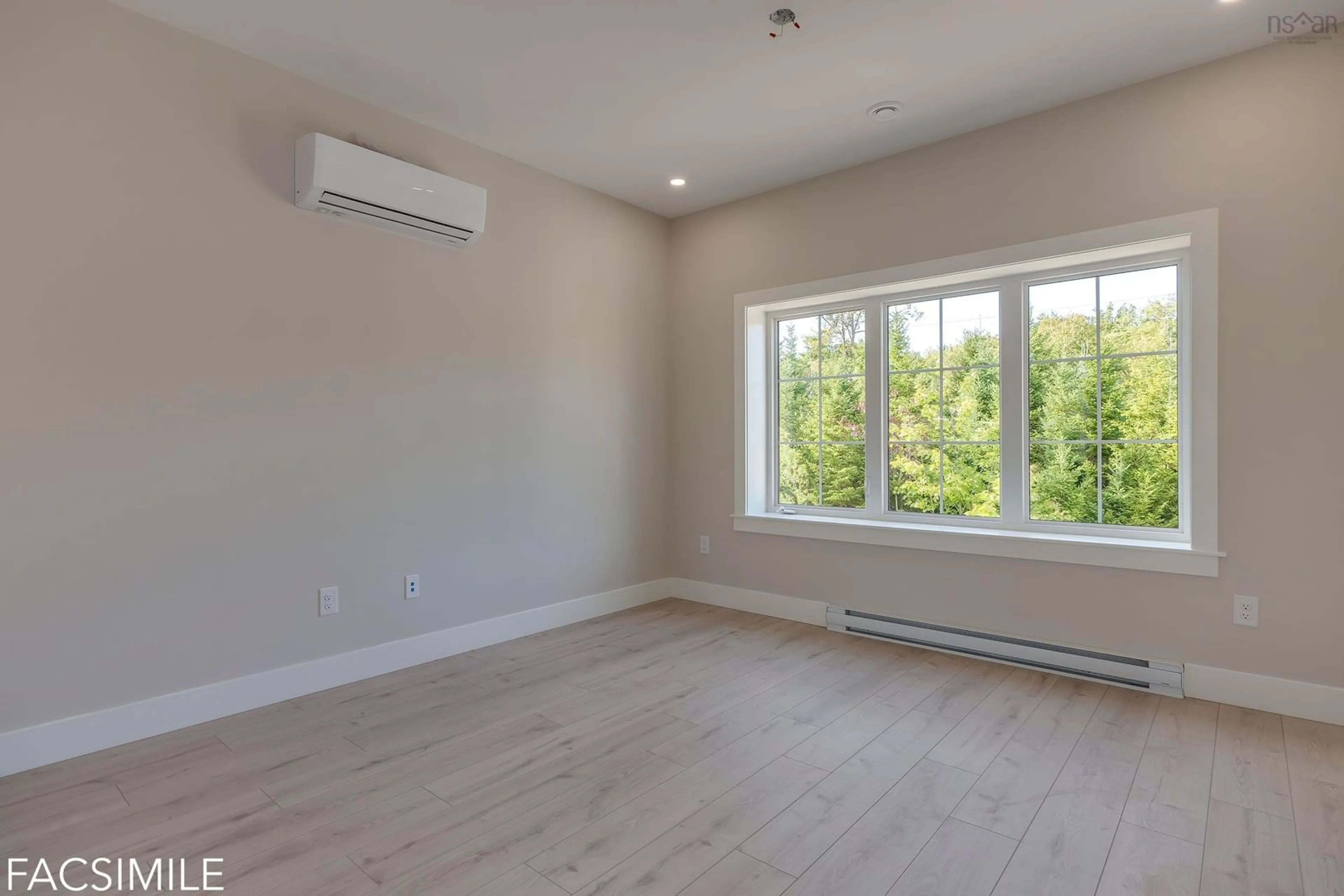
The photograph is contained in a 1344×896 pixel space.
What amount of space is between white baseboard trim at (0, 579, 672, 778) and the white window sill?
57.8 inches

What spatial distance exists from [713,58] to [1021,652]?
301 cm

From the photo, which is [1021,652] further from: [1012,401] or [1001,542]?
[1012,401]

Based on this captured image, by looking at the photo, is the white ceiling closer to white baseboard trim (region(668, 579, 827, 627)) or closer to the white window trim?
the white window trim

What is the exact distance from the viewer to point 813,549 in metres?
3.98

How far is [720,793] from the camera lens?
6.82 feet

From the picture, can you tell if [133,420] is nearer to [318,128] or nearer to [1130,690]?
[318,128]

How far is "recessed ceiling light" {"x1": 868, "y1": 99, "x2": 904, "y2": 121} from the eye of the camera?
3070 millimetres

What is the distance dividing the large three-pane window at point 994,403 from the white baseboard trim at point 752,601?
584mm

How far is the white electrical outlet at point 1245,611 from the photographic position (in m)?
2.67

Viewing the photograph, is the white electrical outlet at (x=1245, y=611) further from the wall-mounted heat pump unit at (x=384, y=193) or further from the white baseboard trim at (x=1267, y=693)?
the wall-mounted heat pump unit at (x=384, y=193)

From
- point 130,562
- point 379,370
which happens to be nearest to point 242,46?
point 379,370

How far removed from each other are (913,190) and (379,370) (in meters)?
2.89

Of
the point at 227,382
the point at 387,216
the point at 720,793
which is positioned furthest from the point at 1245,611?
the point at 227,382

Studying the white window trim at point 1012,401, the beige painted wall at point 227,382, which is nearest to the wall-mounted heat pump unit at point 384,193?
the beige painted wall at point 227,382
